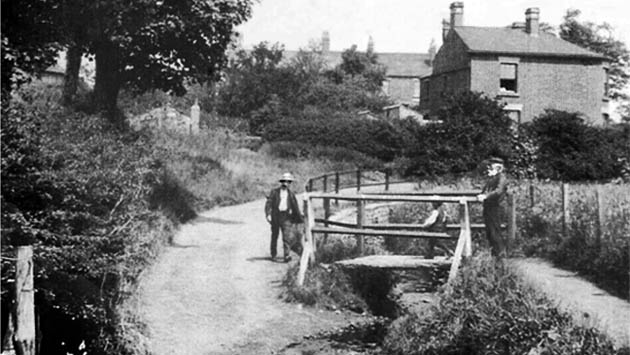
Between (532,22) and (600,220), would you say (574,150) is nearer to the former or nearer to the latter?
(600,220)

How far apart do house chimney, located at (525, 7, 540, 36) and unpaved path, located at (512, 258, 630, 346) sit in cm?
3052

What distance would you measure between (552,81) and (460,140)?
67.4 feet

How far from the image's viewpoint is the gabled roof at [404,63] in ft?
236

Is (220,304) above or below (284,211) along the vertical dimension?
below

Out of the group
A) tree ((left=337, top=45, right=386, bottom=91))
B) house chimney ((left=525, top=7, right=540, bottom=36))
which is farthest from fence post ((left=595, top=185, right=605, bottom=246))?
tree ((left=337, top=45, right=386, bottom=91))

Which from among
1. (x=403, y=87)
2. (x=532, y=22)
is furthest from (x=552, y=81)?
(x=403, y=87)

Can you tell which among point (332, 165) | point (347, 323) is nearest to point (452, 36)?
point (332, 165)

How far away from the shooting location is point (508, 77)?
4172 cm

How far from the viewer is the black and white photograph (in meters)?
8.97

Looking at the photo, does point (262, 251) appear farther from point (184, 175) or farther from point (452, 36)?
point (452, 36)

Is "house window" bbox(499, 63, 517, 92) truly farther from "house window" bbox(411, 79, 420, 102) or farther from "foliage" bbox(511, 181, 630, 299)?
"house window" bbox(411, 79, 420, 102)

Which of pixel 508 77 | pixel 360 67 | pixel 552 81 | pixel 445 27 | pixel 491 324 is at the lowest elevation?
pixel 491 324

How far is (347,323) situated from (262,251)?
4.83 metres

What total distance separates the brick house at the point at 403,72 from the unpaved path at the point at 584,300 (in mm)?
54653
